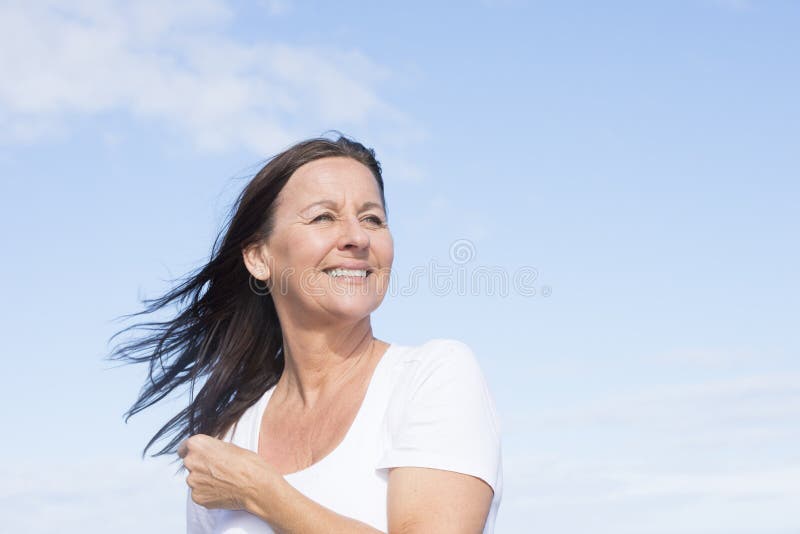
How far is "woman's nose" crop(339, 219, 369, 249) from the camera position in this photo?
4359 millimetres

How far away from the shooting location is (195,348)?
545cm

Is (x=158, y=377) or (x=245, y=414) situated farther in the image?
(x=158, y=377)

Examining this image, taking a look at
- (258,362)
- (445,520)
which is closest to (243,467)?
(445,520)

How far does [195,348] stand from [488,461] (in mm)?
2479

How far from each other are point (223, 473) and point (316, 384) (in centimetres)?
94

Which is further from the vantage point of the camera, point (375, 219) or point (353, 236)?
point (375, 219)

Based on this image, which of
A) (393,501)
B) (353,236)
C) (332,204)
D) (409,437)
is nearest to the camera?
(393,501)

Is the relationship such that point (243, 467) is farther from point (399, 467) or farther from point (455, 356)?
point (455, 356)

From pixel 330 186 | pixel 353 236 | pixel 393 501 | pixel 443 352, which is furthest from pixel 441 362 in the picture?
pixel 330 186

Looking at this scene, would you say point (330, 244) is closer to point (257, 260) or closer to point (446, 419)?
point (257, 260)

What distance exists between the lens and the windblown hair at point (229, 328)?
4.80 m

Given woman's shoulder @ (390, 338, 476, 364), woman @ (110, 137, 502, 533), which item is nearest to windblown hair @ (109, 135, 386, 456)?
woman @ (110, 137, 502, 533)

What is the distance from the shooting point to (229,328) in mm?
5301

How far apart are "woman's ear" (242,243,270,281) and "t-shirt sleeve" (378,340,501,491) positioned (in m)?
1.28
